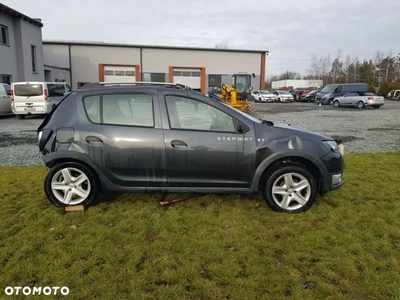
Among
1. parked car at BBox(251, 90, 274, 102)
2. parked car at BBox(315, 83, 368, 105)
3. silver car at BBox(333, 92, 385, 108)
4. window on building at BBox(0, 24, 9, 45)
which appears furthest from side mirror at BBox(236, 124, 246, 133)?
parked car at BBox(251, 90, 274, 102)

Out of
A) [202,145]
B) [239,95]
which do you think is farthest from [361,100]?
[202,145]

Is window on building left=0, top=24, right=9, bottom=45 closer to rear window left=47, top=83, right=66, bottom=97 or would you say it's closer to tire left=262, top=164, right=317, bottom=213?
rear window left=47, top=83, right=66, bottom=97

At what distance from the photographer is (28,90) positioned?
49.6 ft

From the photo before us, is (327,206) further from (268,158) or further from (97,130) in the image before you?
(97,130)

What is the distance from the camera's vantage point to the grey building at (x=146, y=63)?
3744cm

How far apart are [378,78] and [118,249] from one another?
286ft

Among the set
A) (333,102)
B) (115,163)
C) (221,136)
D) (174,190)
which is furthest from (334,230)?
(333,102)

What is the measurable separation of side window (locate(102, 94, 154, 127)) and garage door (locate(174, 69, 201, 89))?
121 feet

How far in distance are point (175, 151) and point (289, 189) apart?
1541 mm

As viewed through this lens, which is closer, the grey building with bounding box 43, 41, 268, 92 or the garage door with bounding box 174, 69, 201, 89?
the grey building with bounding box 43, 41, 268, 92

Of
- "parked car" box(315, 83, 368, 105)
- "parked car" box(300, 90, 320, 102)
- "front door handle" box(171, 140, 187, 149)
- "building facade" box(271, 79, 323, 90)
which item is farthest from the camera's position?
"building facade" box(271, 79, 323, 90)

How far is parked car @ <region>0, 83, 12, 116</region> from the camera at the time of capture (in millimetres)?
16016

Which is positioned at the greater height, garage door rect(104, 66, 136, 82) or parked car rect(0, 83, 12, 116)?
garage door rect(104, 66, 136, 82)

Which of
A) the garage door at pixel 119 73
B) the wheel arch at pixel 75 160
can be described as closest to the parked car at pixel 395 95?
the garage door at pixel 119 73
